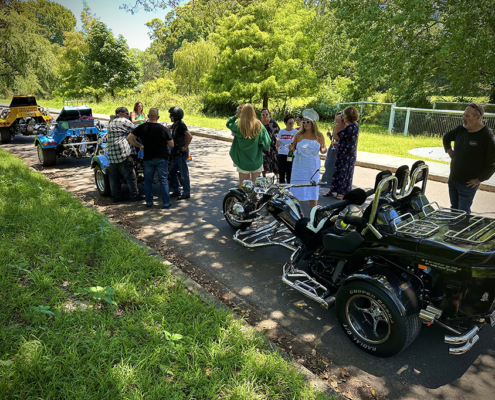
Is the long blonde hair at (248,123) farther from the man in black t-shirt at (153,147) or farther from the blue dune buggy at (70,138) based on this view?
the blue dune buggy at (70,138)

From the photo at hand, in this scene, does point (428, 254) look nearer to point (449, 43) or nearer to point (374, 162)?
point (449, 43)

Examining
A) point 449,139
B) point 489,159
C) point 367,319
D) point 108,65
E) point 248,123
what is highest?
point 108,65

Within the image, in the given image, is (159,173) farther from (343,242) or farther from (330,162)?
(343,242)

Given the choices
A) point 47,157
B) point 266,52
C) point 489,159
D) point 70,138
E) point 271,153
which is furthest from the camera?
point 266,52

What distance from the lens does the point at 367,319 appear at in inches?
133

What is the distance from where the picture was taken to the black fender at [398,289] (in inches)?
117

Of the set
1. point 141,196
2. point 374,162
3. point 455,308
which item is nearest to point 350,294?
point 455,308

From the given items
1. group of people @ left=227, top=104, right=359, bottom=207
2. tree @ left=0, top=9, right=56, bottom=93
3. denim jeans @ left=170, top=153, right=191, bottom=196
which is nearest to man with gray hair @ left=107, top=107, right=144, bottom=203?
denim jeans @ left=170, top=153, right=191, bottom=196

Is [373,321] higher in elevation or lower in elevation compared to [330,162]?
lower

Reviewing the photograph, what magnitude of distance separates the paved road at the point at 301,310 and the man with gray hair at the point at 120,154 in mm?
463

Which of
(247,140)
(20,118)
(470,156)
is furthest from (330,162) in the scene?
(20,118)

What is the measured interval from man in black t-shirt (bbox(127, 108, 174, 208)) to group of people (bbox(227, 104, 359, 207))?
138 centimetres

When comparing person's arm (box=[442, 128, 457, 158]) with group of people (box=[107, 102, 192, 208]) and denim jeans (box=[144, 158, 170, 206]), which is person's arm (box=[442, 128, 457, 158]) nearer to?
group of people (box=[107, 102, 192, 208])

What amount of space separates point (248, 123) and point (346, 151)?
2.45 meters
